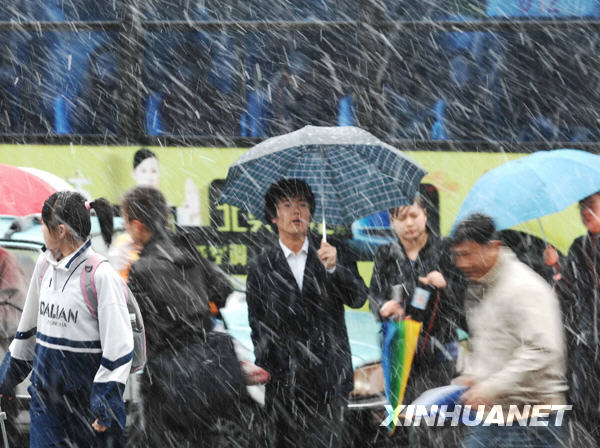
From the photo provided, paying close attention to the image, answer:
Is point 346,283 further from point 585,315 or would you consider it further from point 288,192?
point 585,315

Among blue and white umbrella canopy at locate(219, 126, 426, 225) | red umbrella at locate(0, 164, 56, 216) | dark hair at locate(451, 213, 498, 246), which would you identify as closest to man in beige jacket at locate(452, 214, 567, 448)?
dark hair at locate(451, 213, 498, 246)

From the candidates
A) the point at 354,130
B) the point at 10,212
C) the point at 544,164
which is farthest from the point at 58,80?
the point at 544,164

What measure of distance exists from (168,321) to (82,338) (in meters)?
0.57

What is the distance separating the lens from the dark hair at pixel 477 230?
175 inches

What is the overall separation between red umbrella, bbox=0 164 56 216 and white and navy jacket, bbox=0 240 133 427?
1.14 metres

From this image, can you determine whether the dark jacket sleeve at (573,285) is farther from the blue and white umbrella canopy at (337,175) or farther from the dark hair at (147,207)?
the dark hair at (147,207)

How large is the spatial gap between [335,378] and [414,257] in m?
1.06

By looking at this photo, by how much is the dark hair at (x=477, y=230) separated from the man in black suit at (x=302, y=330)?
96 cm

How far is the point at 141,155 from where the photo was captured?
23.7 ft

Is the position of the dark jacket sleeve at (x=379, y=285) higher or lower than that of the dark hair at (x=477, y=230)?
lower

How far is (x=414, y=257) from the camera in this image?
6.03 m

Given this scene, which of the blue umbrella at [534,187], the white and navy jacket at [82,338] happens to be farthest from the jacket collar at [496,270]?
the white and navy jacket at [82,338]

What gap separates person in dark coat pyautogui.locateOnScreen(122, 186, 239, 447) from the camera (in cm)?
511

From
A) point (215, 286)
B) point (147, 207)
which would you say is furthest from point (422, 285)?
point (147, 207)
